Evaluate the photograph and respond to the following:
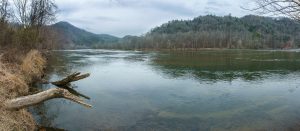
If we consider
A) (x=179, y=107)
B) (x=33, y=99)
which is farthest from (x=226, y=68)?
(x=33, y=99)

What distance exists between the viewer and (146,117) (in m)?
13.0

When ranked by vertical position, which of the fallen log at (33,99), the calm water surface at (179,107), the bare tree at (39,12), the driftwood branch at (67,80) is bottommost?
the calm water surface at (179,107)

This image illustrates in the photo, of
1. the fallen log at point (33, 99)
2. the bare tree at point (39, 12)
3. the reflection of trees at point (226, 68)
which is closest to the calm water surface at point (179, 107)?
the fallen log at point (33, 99)

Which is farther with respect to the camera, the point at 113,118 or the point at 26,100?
the point at 113,118

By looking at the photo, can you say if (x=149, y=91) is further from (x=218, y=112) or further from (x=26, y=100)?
(x=26, y=100)

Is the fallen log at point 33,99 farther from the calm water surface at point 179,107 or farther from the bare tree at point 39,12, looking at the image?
the bare tree at point 39,12

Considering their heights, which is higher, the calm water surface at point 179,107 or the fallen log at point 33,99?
the fallen log at point 33,99

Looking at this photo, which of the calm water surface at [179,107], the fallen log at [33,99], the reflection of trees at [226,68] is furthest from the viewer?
the reflection of trees at [226,68]

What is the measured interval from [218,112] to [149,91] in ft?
22.7

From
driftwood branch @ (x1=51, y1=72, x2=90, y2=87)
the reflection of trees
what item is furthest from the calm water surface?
the reflection of trees

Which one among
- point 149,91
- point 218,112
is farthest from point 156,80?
point 218,112

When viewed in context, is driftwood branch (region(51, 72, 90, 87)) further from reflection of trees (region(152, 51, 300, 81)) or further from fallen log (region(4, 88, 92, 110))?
reflection of trees (region(152, 51, 300, 81))

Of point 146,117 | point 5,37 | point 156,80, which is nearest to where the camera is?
point 146,117

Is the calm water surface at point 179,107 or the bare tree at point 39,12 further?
the bare tree at point 39,12
